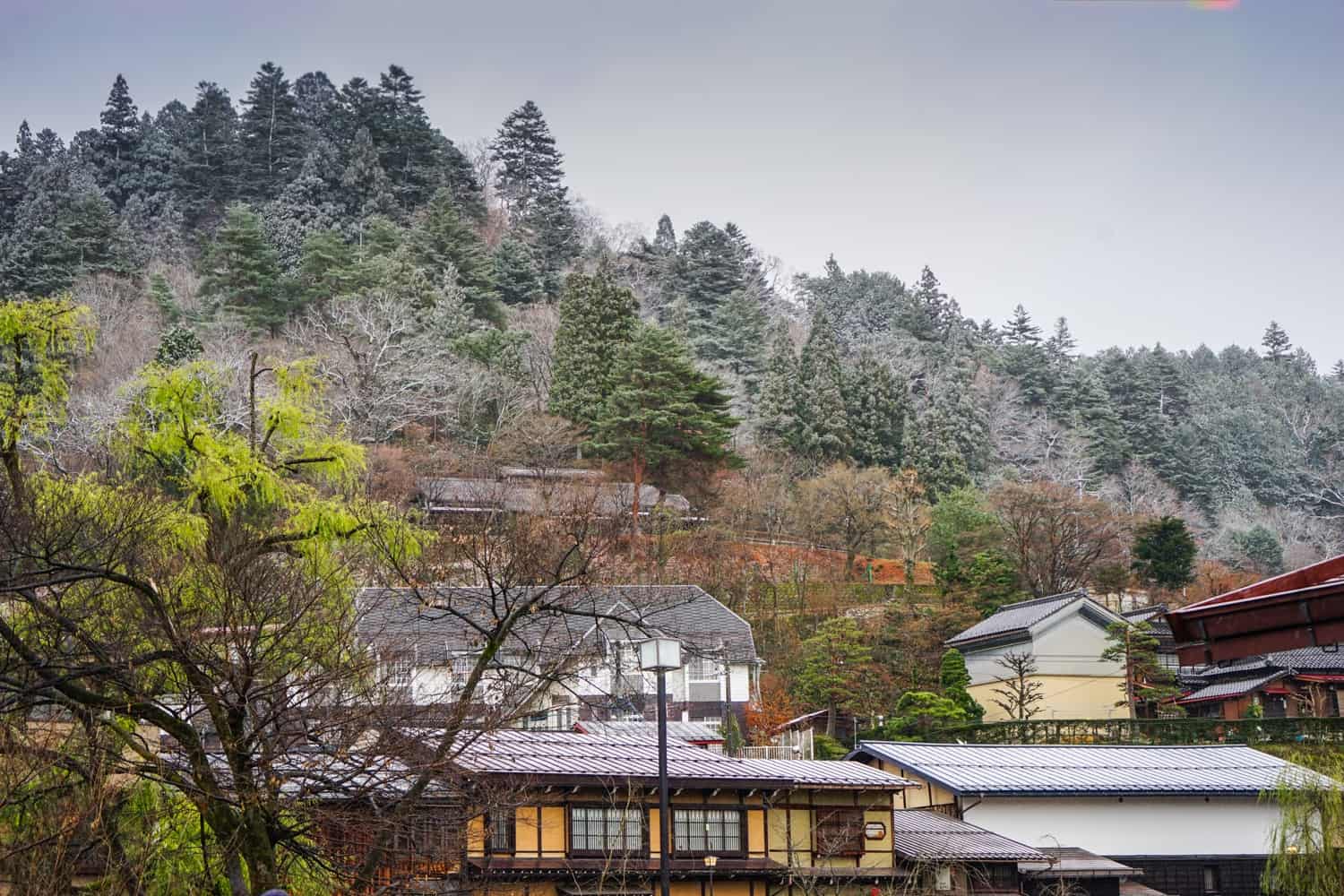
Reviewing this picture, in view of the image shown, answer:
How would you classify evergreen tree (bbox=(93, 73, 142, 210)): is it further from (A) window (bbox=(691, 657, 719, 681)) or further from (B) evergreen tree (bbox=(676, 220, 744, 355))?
(A) window (bbox=(691, 657, 719, 681))

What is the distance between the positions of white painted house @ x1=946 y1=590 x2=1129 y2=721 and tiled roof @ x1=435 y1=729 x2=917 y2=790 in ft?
60.0

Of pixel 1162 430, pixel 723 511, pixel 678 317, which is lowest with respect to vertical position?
pixel 723 511

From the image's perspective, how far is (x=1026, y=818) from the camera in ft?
97.9

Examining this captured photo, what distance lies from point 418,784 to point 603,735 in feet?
52.5

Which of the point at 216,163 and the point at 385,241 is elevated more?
the point at 216,163

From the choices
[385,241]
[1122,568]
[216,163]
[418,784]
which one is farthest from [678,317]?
[418,784]

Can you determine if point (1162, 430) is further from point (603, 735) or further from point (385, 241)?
point (603, 735)

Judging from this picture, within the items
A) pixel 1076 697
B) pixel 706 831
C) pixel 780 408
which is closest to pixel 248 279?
pixel 780 408

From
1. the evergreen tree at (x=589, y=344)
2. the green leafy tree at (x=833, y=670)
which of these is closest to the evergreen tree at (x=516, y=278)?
the evergreen tree at (x=589, y=344)

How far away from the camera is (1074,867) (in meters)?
26.3

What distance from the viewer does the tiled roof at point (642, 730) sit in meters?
27.1

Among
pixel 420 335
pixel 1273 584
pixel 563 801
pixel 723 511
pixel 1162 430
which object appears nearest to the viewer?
pixel 1273 584

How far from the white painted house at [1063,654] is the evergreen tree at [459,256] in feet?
116

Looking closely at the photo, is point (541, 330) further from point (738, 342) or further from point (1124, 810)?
point (1124, 810)
